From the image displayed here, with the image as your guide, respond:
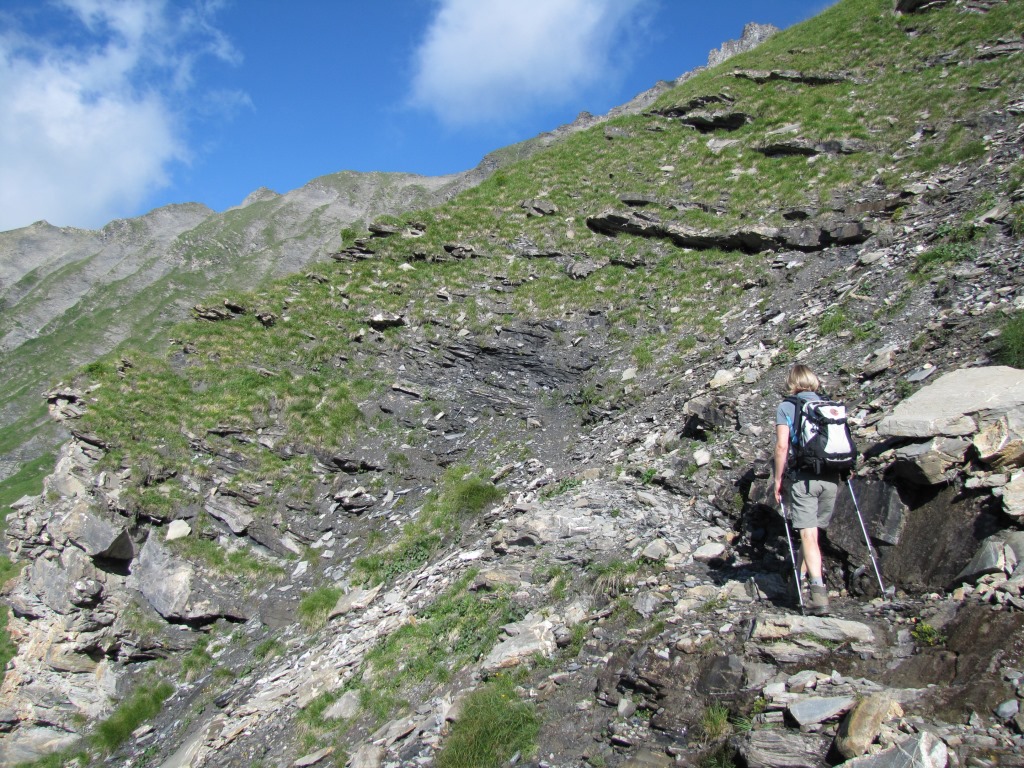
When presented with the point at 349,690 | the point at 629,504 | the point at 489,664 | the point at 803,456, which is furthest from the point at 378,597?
the point at 803,456

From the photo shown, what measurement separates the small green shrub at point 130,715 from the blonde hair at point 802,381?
1370cm

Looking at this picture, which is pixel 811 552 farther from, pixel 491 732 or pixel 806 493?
pixel 491 732

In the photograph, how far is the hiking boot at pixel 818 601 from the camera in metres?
6.34

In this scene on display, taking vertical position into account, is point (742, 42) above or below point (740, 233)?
above

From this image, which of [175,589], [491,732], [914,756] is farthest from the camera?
[175,589]

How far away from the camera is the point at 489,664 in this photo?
26.3ft

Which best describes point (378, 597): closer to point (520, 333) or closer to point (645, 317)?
point (520, 333)

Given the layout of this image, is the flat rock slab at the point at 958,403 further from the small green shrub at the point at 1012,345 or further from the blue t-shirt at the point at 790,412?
the blue t-shirt at the point at 790,412

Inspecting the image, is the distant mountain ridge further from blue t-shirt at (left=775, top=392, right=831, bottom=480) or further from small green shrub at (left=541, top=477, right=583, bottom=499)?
blue t-shirt at (left=775, top=392, right=831, bottom=480)

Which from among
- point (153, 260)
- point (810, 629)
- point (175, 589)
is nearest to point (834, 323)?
point (810, 629)

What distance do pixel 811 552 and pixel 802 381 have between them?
6.76ft

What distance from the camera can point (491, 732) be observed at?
6.62m

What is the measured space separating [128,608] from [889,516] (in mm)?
15372

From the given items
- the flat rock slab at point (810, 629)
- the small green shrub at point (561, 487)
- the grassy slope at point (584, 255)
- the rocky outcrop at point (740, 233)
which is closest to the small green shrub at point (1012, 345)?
the flat rock slab at point (810, 629)
